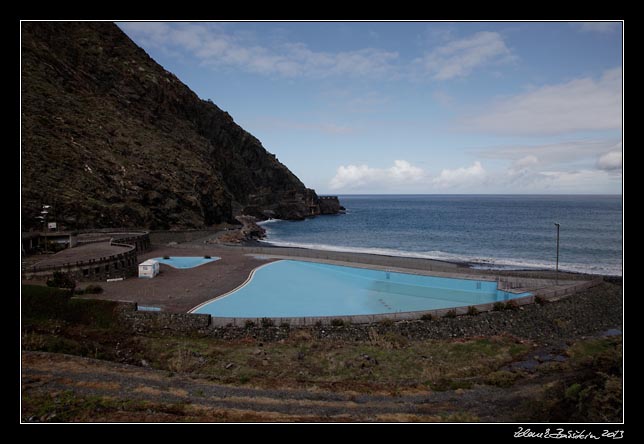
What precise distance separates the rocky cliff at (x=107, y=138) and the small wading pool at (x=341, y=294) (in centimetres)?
3032

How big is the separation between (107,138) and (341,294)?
54.4 m

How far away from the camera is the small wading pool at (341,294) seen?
82.5ft

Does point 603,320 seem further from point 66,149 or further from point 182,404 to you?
point 66,149

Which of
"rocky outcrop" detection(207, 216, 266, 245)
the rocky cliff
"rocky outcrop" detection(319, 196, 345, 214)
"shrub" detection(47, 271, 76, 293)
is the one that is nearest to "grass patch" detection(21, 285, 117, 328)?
"shrub" detection(47, 271, 76, 293)

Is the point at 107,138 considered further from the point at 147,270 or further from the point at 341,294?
the point at 341,294

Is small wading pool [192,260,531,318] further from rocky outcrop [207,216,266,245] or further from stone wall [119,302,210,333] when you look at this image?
rocky outcrop [207,216,266,245]

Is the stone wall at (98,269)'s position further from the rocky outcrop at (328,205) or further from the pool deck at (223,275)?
the rocky outcrop at (328,205)

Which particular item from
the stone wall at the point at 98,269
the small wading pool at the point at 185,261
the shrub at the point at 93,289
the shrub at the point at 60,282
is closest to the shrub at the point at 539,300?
the small wading pool at the point at 185,261

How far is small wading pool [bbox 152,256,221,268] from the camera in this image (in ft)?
122

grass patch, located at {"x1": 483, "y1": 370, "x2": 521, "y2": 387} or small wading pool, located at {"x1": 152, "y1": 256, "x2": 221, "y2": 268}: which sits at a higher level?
small wading pool, located at {"x1": 152, "y1": 256, "x2": 221, "y2": 268}

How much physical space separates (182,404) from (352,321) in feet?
36.9

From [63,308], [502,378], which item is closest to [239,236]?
[63,308]

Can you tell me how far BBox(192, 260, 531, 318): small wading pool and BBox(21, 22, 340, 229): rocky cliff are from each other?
30319mm

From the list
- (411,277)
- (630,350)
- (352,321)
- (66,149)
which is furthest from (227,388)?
(66,149)
